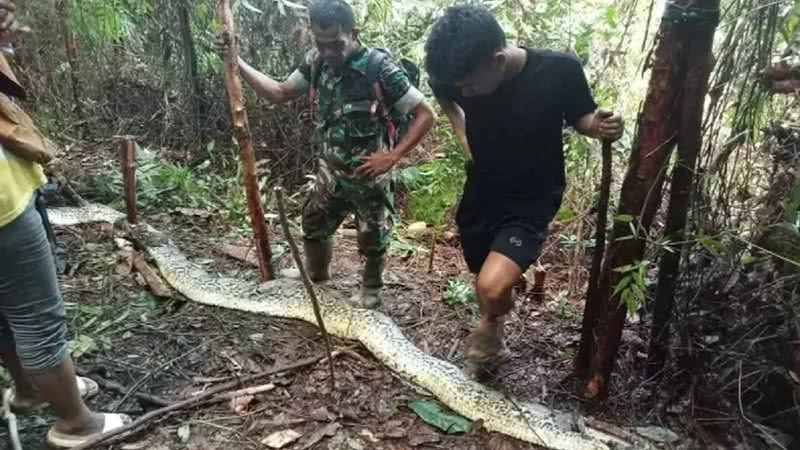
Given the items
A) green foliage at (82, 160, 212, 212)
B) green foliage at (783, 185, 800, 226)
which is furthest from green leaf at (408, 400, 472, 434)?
green foliage at (82, 160, 212, 212)

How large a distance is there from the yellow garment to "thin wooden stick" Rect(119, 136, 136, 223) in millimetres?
2480

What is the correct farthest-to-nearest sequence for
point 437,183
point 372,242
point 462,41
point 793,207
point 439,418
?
point 437,183
point 372,242
point 439,418
point 462,41
point 793,207

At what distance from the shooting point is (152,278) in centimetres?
417

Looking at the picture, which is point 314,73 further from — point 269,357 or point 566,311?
point 566,311

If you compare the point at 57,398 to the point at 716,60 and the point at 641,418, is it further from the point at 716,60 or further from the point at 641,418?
the point at 716,60

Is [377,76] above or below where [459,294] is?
above

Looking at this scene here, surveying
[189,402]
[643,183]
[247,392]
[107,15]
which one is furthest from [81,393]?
[107,15]

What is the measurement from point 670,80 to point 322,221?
2.17 meters

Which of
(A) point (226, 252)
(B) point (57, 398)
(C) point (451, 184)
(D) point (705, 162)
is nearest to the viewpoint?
(B) point (57, 398)

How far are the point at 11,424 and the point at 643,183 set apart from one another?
2810 mm

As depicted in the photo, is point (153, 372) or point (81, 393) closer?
point (81, 393)

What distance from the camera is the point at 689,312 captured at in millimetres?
2973

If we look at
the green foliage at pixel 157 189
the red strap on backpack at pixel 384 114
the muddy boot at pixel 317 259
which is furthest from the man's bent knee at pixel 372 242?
the green foliage at pixel 157 189

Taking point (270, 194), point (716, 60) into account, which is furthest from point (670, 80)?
point (270, 194)
